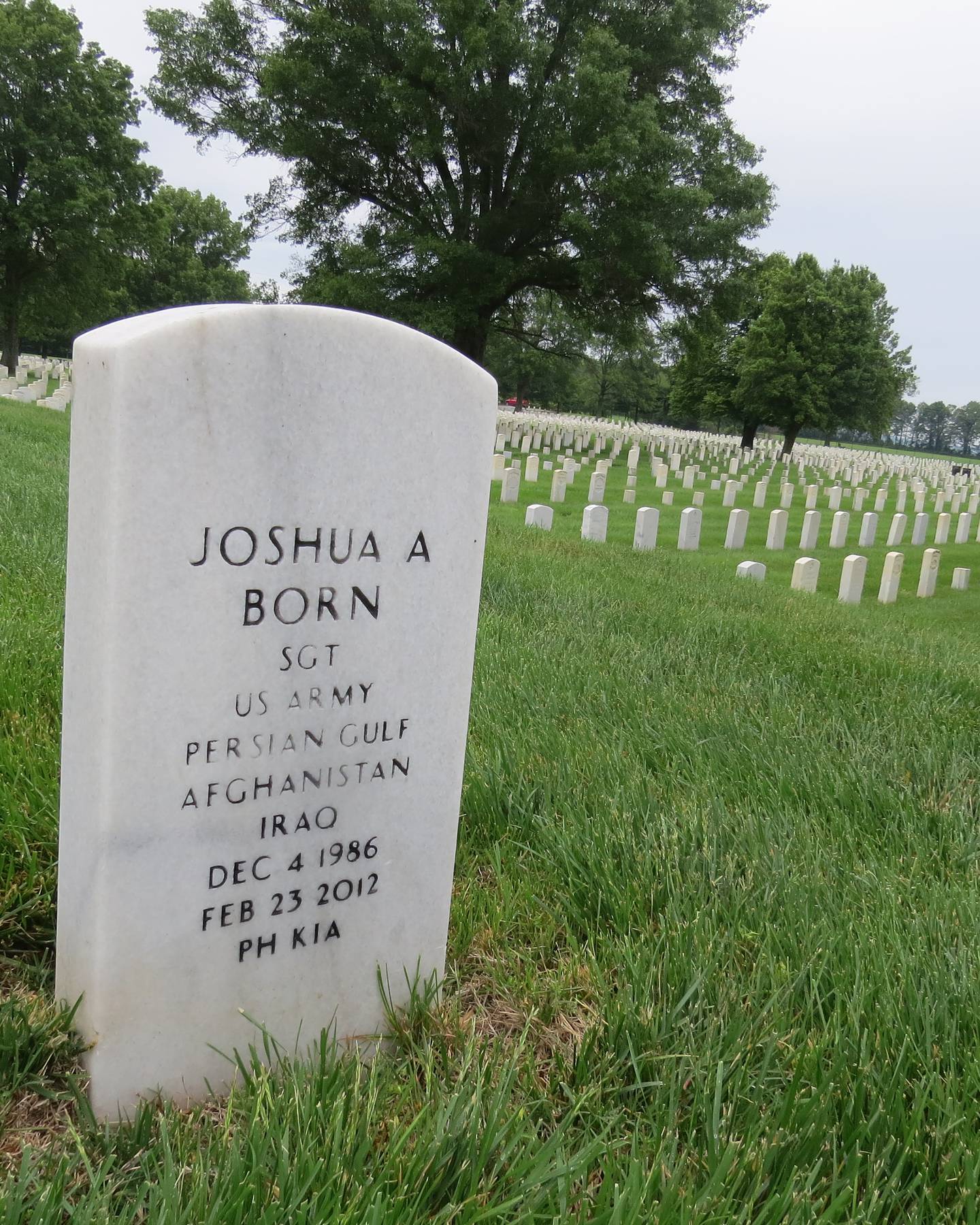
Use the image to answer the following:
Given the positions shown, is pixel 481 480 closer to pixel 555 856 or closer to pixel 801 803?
pixel 555 856

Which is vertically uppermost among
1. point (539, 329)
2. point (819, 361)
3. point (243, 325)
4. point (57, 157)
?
point (57, 157)

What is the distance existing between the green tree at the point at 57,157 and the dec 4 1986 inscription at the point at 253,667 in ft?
117

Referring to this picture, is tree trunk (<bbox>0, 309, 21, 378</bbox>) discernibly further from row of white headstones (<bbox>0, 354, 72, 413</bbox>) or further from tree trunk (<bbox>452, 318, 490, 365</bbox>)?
tree trunk (<bbox>452, 318, 490, 365</bbox>)

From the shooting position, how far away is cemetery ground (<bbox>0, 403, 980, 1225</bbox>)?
4.78ft

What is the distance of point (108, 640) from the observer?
1.57 metres

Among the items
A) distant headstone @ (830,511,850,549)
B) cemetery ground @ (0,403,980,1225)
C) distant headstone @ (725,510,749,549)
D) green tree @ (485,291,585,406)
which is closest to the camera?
cemetery ground @ (0,403,980,1225)

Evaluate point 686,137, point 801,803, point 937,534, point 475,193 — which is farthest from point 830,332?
point 801,803

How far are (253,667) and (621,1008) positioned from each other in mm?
1011

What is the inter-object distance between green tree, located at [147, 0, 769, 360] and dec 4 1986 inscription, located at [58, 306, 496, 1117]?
21872 millimetres

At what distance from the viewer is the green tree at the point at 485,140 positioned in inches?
862

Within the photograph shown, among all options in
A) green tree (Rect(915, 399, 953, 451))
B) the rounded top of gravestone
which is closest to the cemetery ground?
the rounded top of gravestone

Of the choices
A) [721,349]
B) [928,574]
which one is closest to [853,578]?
[928,574]

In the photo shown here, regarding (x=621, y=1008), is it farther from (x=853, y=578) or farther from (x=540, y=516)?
(x=540, y=516)

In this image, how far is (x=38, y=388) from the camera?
2400 centimetres
